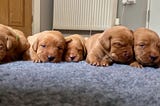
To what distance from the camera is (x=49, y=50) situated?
1.57 metres

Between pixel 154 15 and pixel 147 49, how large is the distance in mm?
1670

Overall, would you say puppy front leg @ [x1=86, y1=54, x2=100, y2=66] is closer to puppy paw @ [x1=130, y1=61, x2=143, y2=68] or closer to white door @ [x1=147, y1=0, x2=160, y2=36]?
puppy paw @ [x1=130, y1=61, x2=143, y2=68]

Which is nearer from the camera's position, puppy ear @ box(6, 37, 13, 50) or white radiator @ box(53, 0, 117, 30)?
puppy ear @ box(6, 37, 13, 50)

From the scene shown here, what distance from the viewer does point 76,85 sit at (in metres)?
1.11

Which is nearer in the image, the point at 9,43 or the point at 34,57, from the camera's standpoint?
the point at 9,43

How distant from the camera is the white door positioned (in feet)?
9.75

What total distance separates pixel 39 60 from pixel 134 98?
2.55ft

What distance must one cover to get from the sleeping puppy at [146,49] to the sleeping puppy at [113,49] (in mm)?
37

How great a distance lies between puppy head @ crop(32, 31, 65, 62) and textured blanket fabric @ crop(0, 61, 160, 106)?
0.06 m

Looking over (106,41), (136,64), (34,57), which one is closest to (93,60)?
(106,41)

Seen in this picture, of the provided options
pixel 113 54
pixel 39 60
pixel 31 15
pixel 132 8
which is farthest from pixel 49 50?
pixel 132 8

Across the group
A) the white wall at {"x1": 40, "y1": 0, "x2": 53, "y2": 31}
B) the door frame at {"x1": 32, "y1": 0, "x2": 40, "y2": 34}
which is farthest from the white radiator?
the door frame at {"x1": 32, "y1": 0, "x2": 40, "y2": 34}

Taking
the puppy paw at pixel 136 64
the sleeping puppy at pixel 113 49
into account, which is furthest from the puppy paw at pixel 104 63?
the puppy paw at pixel 136 64

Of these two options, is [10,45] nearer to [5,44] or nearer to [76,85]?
[5,44]
